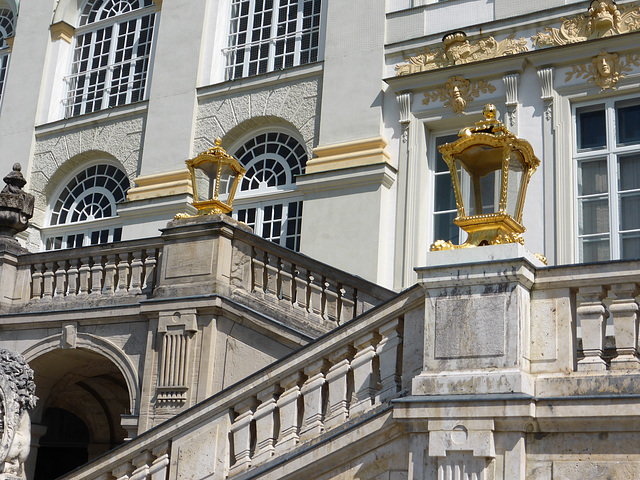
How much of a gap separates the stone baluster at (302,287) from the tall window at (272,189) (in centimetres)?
396

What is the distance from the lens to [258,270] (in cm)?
1052

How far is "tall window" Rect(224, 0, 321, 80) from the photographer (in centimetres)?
1555

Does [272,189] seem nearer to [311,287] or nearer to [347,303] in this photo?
[311,287]

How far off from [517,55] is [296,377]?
24.9ft

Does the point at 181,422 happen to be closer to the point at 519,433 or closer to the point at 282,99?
the point at 519,433

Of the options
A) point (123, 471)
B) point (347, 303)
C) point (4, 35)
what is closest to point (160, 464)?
point (123, 471)

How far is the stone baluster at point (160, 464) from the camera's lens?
24.4 feet

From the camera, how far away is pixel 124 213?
15.7 meters

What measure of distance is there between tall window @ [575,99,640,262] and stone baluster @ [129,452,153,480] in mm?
6935

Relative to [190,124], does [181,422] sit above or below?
below

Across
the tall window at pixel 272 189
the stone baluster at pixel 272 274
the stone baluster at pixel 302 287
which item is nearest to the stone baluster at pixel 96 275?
the stone baluster at pixel 272 274

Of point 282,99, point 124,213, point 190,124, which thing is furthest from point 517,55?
point 124,213

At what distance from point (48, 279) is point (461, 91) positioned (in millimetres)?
6579

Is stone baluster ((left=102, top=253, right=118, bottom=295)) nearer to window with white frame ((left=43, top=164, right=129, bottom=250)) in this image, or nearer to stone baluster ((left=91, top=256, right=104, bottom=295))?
stone baluster ((left=91, top=256, right=104, bottom=295))
